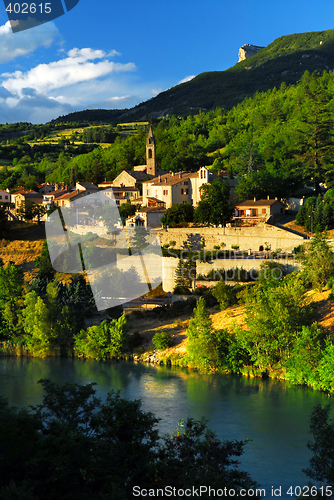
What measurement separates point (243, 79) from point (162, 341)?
13125 centimetres

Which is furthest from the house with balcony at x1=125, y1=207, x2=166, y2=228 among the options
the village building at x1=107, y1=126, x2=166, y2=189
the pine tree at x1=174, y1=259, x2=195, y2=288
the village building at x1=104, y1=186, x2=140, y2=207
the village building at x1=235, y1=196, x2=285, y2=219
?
the village building at x1=107, y1=126, x2=166, y2=189

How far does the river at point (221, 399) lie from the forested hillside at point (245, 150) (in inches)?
856

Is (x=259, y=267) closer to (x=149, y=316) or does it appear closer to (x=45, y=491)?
(x=149, y=316)

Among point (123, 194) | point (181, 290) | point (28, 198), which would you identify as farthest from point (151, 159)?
point (181, 290)

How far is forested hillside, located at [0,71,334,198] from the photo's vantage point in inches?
1758

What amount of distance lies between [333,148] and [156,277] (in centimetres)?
Result: 2028

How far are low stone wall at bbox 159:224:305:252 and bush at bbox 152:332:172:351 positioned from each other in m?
9.49

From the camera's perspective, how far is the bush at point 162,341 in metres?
29.1

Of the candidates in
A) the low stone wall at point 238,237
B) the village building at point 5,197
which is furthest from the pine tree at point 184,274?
the village building at point 5,197

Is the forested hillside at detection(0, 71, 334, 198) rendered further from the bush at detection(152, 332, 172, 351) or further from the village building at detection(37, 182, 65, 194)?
the bush at detection(152, 332, 172, 351)

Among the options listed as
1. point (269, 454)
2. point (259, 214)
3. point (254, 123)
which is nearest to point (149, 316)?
point (259, 214)

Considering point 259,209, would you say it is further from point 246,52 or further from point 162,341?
point 246,52

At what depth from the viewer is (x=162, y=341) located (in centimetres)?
2909

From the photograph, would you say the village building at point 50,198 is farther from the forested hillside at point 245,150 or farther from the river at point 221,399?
the river at point 221,399
